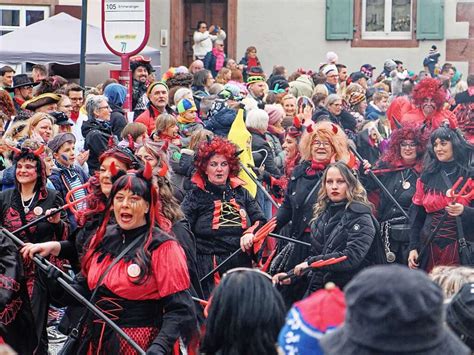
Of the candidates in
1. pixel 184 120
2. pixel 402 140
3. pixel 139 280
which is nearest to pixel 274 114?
pixel 184 120

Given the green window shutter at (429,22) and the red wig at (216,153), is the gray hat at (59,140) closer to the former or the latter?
the red wig at (216,153)

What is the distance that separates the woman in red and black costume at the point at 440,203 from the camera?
937cm

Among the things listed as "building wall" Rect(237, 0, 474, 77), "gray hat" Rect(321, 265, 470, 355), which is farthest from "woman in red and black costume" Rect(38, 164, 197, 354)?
"building wall" Rect(237, 0, 474, 77)

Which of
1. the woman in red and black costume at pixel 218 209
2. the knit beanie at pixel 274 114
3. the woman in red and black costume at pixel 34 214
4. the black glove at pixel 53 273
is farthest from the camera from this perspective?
the knit beanie at pixel 274 114

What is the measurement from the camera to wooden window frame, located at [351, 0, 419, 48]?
78.0ft

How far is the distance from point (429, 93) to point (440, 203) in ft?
12.0

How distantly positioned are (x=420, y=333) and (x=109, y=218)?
359 centimetres

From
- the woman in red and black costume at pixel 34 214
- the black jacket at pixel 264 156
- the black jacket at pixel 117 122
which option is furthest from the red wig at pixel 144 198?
the black jacket at pixel 117 122

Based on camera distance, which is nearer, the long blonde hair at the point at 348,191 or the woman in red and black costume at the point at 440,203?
the long blonde hair at the point at 348,191

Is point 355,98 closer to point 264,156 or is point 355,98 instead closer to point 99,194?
point 264,156

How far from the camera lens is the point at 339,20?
2386 cm

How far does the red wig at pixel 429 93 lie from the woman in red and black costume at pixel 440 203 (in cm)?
315

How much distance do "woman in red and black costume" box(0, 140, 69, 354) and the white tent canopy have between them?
934cm

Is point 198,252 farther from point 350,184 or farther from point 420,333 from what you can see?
point 420,333
